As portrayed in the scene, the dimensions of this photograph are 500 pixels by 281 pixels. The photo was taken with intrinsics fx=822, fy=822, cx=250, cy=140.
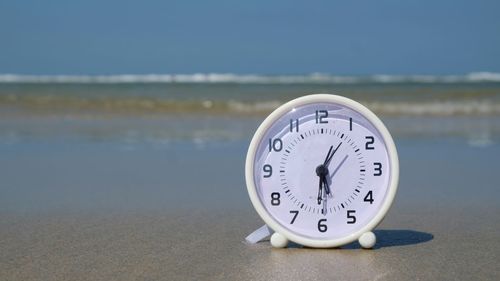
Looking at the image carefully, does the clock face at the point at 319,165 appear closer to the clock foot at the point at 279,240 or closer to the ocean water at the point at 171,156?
the clock foot at the point at 279,240

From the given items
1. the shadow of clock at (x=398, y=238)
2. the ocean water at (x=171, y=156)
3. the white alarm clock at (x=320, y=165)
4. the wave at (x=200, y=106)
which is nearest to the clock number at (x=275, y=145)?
the white alarm clock at (x=320, y=165)

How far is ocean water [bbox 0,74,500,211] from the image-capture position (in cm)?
411

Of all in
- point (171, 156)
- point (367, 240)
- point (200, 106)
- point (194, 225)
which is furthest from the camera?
point (200, 106)

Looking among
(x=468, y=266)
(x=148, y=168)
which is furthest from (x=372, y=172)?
(x=148, y=168)

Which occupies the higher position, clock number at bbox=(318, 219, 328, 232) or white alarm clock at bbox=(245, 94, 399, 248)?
white alarm clock at bbox=(245, 94, 399, 248)

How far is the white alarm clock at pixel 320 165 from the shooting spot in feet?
9.29

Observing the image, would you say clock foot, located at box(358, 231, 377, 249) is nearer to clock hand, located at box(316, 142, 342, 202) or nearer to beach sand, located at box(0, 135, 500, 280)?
beach sand, located at box(0, 135, 500, 280)

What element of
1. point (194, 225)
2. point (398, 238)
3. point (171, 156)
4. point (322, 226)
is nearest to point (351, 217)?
point (322, 226)

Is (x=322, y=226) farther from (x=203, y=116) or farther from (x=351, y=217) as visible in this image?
(x=203, y=116)

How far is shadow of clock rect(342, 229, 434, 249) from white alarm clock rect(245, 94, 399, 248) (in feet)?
0.50

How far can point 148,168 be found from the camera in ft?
17.5

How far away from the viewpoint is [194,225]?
3.35 meters

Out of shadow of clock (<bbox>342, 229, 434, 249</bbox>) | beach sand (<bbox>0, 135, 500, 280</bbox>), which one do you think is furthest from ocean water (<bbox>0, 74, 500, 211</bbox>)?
shadow of clock (<bbox>342, 229, 434, 249</bbox>)

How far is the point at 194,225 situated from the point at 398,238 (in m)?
0.83
